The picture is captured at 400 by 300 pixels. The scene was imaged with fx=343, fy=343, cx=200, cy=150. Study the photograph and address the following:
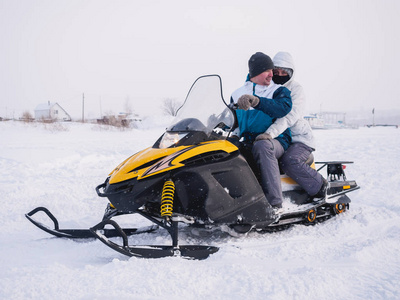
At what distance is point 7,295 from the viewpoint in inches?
82.0

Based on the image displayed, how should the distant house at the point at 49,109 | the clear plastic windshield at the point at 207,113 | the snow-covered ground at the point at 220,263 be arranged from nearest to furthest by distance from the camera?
the snow-covered ground at the point at 220,263
the clear plastic windshield at the point at 207,113
the distant house at the point at 49,109

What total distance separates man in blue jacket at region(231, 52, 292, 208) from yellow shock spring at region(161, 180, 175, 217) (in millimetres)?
956

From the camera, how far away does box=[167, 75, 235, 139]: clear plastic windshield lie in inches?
124

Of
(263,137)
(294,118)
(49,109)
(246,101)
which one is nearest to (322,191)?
(294,118)

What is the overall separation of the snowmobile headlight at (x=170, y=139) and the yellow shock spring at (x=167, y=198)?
0.43 metres

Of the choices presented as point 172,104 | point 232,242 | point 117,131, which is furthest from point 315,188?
point 172,104

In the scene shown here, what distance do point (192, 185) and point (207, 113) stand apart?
2.34 feet

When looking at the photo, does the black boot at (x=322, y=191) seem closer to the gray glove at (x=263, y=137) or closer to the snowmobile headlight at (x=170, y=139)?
the gray glove at (x=263, y=137)

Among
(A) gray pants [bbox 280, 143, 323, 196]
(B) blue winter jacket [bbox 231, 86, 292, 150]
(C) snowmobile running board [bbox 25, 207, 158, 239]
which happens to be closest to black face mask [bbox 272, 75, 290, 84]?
(B) blue winter jacket [bbox 231, 86, 292, 150]

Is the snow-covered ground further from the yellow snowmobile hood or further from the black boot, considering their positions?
the yellow snowmobile hood

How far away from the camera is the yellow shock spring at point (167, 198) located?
8.90 feet

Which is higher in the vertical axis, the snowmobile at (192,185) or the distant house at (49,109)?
the snowmobile at (192,185)

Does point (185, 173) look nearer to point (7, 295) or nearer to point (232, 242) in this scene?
point (232, 242)

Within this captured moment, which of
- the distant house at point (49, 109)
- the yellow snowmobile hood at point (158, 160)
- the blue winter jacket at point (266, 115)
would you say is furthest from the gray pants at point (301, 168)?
the distant house at point (49, 109)
